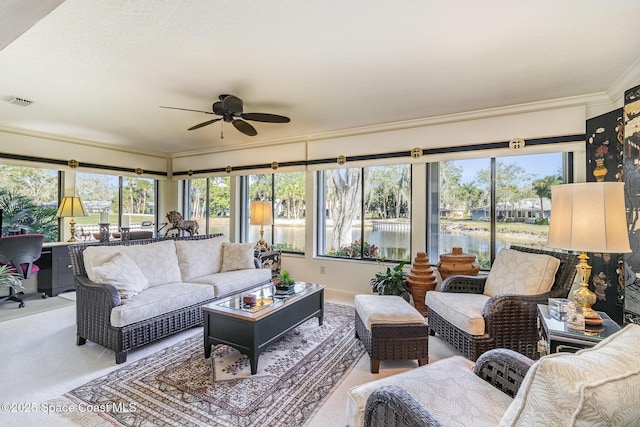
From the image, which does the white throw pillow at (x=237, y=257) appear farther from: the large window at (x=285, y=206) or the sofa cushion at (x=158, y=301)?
the large window at (x=285, y=206)

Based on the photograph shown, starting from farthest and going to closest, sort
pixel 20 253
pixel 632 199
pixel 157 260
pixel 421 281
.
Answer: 1. pixel 20 253
2. pixel 421 281
3. pixel 157 260
4. pixel 632 199

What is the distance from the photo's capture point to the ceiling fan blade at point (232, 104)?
121 inches

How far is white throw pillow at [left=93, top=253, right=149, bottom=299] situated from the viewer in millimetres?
2688

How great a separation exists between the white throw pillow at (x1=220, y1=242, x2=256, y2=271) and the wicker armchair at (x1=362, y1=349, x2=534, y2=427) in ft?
10.1

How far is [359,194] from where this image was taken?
15.7 feet

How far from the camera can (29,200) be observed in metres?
4.75

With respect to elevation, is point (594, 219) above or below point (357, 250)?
Result: above

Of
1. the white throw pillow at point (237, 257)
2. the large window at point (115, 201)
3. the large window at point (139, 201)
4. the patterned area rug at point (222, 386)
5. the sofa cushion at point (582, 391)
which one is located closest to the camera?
the sofa cushion at point (582, 391)

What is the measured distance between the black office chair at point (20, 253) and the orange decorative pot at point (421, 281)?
15.9ft

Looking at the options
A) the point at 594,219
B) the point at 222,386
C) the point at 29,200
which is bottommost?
the point at 222,386

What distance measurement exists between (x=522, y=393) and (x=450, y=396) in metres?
0.68

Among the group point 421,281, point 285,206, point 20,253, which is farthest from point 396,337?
point 20,253

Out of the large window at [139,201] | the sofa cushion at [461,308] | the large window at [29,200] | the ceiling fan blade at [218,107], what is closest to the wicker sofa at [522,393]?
the sofa cushion at [461,308]

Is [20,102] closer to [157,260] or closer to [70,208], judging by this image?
[70,208]
